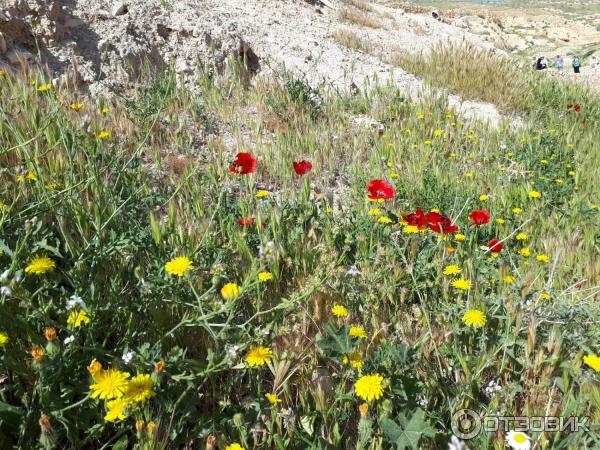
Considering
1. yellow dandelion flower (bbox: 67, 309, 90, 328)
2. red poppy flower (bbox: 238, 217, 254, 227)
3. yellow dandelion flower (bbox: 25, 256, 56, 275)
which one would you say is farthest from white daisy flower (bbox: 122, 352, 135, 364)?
red poppy flower (bbox: 238, 217, 254, 227)

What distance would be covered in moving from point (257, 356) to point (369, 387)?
0.37 metres

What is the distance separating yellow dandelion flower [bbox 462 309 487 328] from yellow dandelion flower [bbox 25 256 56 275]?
1483 mm

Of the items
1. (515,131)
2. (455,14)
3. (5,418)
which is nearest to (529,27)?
(455,14)

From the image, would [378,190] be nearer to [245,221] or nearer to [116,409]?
[245,221]

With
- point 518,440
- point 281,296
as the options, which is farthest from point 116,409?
point 518,440

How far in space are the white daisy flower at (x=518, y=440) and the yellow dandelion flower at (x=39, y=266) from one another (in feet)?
4.95

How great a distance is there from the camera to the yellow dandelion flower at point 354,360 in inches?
56.4

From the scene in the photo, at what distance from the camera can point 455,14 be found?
30266mm

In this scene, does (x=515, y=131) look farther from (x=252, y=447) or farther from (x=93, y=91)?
(x=252, y=447)

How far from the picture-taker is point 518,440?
1209 millimetres

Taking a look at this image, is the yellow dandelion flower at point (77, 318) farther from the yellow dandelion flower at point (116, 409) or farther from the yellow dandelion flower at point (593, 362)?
the yellow dandelion flower at point (593, 362)

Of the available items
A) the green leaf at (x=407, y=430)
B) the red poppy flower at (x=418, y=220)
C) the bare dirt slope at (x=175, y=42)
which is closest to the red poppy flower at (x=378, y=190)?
the red poppy flower at (x=418, y=220)

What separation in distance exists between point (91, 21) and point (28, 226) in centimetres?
471

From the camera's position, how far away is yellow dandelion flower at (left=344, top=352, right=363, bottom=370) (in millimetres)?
1432
